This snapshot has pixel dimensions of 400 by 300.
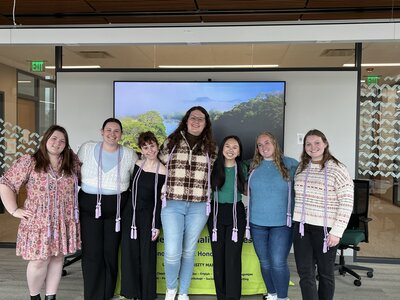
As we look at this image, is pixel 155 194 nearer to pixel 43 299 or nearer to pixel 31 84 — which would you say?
pixel 43 299

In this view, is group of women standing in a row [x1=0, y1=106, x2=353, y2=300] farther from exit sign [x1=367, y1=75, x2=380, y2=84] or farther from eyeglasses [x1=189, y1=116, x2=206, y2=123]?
exit sign [x1=367, y1=75, x2=380, y2=84]

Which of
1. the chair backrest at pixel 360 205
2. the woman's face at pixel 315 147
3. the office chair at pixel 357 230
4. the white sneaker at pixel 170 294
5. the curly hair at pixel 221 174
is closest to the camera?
the woman's face at pixel 315 147

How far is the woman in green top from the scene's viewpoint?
9.27 feet

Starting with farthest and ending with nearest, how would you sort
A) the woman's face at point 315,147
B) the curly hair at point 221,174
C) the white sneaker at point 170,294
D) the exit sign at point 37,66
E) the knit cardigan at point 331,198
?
the exit sign at point 37,66 < the white sneaker at point 170,294 < the curly hair at point 221,174 < the woman's face at point 315,147 < the knit cardigan at point 331,198

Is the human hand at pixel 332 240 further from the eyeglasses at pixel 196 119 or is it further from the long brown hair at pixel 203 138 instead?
the eyeglasses at pixel 196 119

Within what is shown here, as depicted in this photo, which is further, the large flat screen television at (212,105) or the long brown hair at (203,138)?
the large flat screen television at (212,105)

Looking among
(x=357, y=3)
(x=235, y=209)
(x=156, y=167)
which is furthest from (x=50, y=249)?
(x=357, y=3)

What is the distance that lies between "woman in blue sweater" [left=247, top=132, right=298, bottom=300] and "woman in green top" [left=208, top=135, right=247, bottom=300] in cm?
10

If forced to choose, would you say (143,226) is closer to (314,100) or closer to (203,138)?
(203,138)

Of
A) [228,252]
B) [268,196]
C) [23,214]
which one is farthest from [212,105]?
[23,214]

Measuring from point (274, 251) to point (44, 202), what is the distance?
5.50ft

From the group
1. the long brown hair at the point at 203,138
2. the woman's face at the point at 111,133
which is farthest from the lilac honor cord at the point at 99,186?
the long brown hair at the point at 203,138

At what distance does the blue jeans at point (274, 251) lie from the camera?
2736 millimetres

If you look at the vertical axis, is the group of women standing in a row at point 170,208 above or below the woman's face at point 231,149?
below
